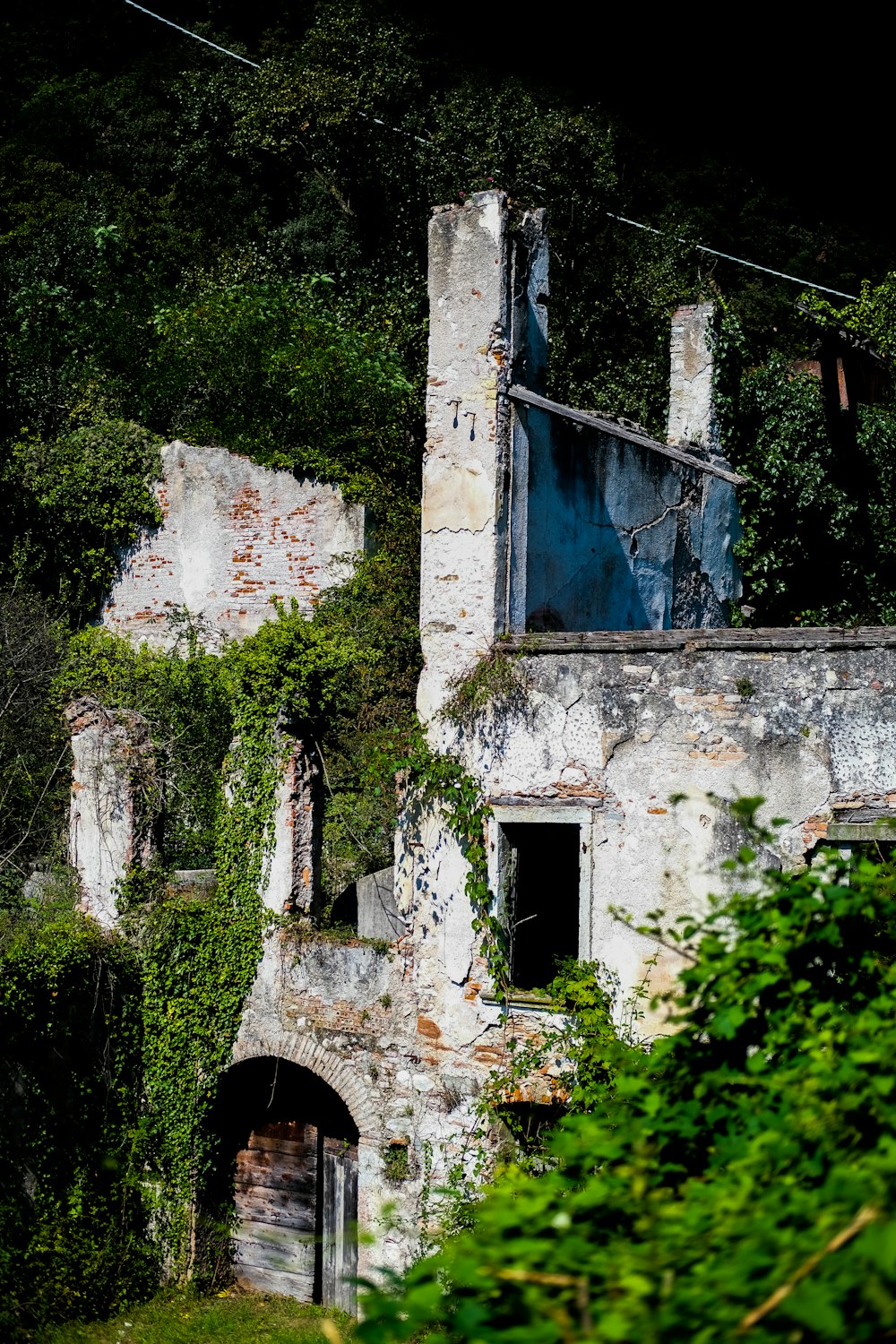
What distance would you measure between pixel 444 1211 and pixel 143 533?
40.7 feet

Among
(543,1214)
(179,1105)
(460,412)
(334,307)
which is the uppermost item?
(334,307)

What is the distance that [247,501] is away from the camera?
62.8 ft

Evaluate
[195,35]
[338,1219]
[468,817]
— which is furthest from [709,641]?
[195,35]

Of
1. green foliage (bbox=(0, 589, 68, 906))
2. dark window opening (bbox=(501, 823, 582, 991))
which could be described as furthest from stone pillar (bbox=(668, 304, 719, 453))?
green foliage (bbox=(0, 589, 68, 906))

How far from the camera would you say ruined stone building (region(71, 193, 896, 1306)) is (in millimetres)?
9492

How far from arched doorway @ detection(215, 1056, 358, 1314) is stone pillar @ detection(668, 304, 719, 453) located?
872 cm

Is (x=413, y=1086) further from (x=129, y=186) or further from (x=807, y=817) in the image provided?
(x=129, y=186)

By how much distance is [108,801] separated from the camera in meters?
11.8

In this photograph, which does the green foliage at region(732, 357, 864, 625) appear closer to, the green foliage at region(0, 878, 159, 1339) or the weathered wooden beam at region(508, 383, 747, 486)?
the weathered wooden beam at region(508, 383, 747, 486)

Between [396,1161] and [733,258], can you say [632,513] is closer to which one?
[396,1161]

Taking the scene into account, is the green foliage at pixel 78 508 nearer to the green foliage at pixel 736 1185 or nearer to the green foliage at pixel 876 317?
the green foliage at pixel 876 317

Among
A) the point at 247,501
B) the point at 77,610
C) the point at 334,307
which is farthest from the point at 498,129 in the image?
the point at 77,610

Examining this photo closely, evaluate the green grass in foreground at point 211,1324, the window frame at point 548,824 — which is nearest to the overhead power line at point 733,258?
the window frame at point 548,824

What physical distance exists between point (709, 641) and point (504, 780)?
77.5 inches
